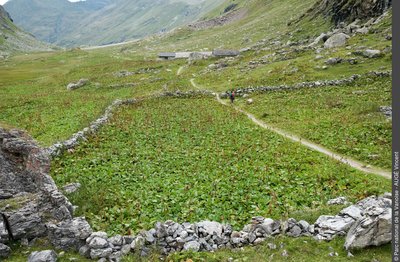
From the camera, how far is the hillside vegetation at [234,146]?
63.8ft

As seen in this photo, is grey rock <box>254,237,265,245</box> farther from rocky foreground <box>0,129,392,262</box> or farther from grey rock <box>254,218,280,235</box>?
grey rock <box>254,218,280,235</box>

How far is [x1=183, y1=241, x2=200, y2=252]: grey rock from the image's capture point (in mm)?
15148

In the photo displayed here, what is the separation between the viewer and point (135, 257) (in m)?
14.6

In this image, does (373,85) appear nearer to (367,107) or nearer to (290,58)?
(367,107)

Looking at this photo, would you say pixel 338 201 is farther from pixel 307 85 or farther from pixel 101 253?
pixel 307 85

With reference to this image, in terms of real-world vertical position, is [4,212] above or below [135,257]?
above

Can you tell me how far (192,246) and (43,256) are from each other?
6603 mm

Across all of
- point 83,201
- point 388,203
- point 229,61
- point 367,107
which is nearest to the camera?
point 388,203

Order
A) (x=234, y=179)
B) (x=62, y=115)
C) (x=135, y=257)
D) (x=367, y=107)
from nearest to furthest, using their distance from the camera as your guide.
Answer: (x=135, y=257) < (x=234, y=179) < (x=367, y=107) < (x=62, y=115)

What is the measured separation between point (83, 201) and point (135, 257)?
7.58 m

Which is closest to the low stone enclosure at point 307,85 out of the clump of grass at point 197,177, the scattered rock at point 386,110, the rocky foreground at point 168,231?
the scattered rock at point 386,110

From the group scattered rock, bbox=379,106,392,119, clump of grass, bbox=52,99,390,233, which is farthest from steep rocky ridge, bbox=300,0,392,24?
clump of grass, bbox=52,99,390,233

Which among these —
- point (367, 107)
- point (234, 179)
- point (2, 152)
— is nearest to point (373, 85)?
point (367, 107)

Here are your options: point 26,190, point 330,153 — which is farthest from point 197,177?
point 330,153
